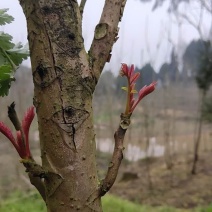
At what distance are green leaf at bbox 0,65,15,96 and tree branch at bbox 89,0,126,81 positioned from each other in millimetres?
97

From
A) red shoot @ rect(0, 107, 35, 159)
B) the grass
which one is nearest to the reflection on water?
the grass

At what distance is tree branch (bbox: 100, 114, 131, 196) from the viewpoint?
0.52m

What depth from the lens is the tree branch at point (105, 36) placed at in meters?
0.54

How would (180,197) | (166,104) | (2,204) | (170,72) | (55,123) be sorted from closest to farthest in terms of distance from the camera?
(55,123)
(2,204)
(180,197)
(166,104)
(170,72)

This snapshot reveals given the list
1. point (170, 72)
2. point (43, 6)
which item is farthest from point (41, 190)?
point (170, 72)

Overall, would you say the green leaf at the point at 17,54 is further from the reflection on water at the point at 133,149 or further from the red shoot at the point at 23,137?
the reflection on water at the point at 133,149

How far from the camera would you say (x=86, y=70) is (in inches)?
20.6

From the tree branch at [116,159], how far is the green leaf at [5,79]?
14cm

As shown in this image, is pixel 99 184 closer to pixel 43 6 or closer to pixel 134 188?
pixel 43 6

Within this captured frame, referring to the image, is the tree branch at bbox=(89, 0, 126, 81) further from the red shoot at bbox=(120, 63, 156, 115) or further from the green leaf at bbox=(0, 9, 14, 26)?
the green leaf at bbox=(0, 9, 14, 26)

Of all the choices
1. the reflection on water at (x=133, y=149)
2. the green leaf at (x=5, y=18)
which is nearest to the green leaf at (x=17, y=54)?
the green leaf at (x=5, y=18)

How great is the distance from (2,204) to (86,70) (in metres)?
5.43

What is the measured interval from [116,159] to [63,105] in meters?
0.09

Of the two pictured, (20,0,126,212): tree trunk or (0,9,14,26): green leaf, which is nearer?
(20,0,126,212): tree trunk
